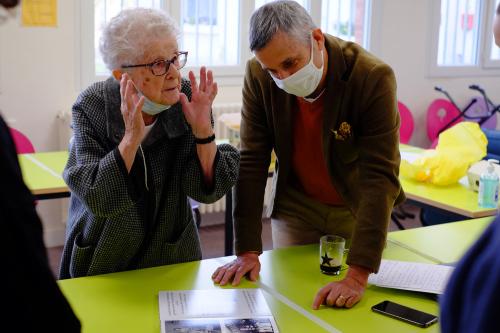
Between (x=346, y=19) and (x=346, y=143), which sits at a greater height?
(x=346, y=19)

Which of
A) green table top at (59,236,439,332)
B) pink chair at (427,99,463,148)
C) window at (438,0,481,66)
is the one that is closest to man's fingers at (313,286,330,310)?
green table top at (59,236,439,332)

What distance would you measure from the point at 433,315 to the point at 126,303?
79cm

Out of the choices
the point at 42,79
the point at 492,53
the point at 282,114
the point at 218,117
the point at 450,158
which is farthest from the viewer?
the point at 492,53

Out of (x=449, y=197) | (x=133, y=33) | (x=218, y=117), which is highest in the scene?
(x=133, y=33)

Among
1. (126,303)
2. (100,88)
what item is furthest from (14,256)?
(100,88)

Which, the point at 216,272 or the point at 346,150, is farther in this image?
the point at 346,150

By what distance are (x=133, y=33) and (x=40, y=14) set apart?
2.49 m

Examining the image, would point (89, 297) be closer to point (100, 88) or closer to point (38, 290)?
point (100, 88)

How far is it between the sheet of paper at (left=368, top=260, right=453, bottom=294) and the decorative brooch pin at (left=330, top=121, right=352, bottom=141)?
403 mm

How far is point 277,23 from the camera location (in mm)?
1827

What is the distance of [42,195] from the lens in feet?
9.75

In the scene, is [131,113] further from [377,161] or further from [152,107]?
[377,161]

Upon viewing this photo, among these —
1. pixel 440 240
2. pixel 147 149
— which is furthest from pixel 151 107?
pixel 440 240

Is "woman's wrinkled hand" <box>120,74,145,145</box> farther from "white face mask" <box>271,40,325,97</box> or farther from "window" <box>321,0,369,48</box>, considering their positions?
"window" <box>321,0,369,48</box>
